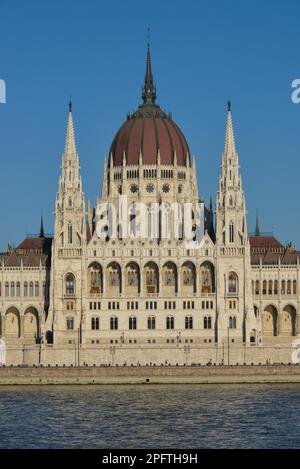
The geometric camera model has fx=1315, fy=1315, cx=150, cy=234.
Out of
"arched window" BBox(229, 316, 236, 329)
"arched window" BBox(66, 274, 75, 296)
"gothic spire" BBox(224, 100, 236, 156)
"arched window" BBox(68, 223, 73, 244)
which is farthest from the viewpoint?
"gothic spire" BBox(224, 100, 236, 156)

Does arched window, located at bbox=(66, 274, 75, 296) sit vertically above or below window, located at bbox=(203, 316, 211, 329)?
above

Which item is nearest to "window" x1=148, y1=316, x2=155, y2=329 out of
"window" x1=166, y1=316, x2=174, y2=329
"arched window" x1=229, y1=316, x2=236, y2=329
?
"window" x1=166, y1=316, x2=174, y2=329

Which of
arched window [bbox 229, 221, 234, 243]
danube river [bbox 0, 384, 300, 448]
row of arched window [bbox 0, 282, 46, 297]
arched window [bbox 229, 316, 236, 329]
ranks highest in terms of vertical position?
arched window [bbox 229, 221, 234, 243]

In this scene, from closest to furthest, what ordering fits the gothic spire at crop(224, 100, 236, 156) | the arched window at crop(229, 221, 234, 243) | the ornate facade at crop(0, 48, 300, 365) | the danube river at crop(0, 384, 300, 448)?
the danube river at crop(0, 384, 300, 448)
the ornate facade at crop(0, 48, 300, 365)
the arched window at crop(229, 221, 234, 243)
the gothic spire at crop(224, 100, 236, 156)

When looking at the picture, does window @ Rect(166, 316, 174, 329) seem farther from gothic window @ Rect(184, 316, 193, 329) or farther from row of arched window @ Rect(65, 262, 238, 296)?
row of arched window @ Rect(65, 262, 238, 296)

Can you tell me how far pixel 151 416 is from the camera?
334ft

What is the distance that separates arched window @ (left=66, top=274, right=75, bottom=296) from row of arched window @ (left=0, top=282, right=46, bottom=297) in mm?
5226

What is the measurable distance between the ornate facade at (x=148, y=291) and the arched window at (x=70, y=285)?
0.11m

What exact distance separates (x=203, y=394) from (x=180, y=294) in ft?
92.0

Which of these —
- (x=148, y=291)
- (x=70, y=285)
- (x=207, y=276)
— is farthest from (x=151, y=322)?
(x=70, y=285)

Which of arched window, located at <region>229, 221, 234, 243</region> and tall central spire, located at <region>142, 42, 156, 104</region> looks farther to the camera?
tall central spire, located at <region>142, 42, 156, 104</region>

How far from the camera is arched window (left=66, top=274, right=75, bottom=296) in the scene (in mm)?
147625
